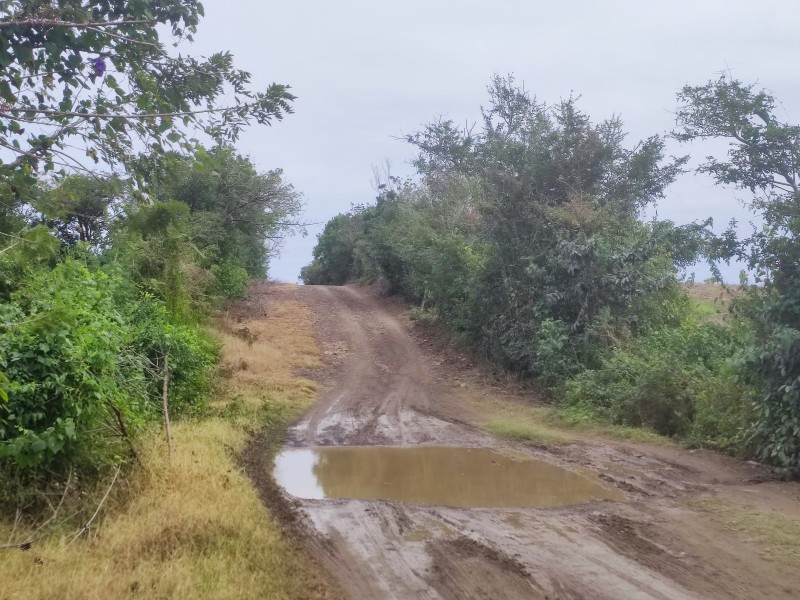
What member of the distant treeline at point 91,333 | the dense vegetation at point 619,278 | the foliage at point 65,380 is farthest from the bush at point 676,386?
the foliage at point 65,380

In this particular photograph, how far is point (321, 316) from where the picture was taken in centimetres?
2853

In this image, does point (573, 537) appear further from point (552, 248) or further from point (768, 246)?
point (552, 248)

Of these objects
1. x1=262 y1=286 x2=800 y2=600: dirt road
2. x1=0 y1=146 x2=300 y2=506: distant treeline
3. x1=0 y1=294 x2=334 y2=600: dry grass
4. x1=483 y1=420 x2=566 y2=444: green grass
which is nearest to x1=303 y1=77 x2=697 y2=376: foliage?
x1=483 y1=420 x2=566 y2=444: green grass

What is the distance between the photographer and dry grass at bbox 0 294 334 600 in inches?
227

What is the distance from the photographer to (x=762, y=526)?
25.8 feet

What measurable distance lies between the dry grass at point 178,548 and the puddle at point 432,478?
1.18 m

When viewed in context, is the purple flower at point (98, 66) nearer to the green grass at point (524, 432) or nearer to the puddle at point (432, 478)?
the puddle at point (432, 478)

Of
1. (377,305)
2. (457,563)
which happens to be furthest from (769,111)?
(377,305)

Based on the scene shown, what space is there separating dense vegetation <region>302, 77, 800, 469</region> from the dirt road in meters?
1.36

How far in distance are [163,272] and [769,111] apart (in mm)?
13742

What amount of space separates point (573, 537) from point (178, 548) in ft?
12.7

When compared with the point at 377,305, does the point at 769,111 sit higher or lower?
higher

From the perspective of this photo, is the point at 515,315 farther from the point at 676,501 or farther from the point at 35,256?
the point at 35,256

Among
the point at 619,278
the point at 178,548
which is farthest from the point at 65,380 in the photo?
the point at 619,278
